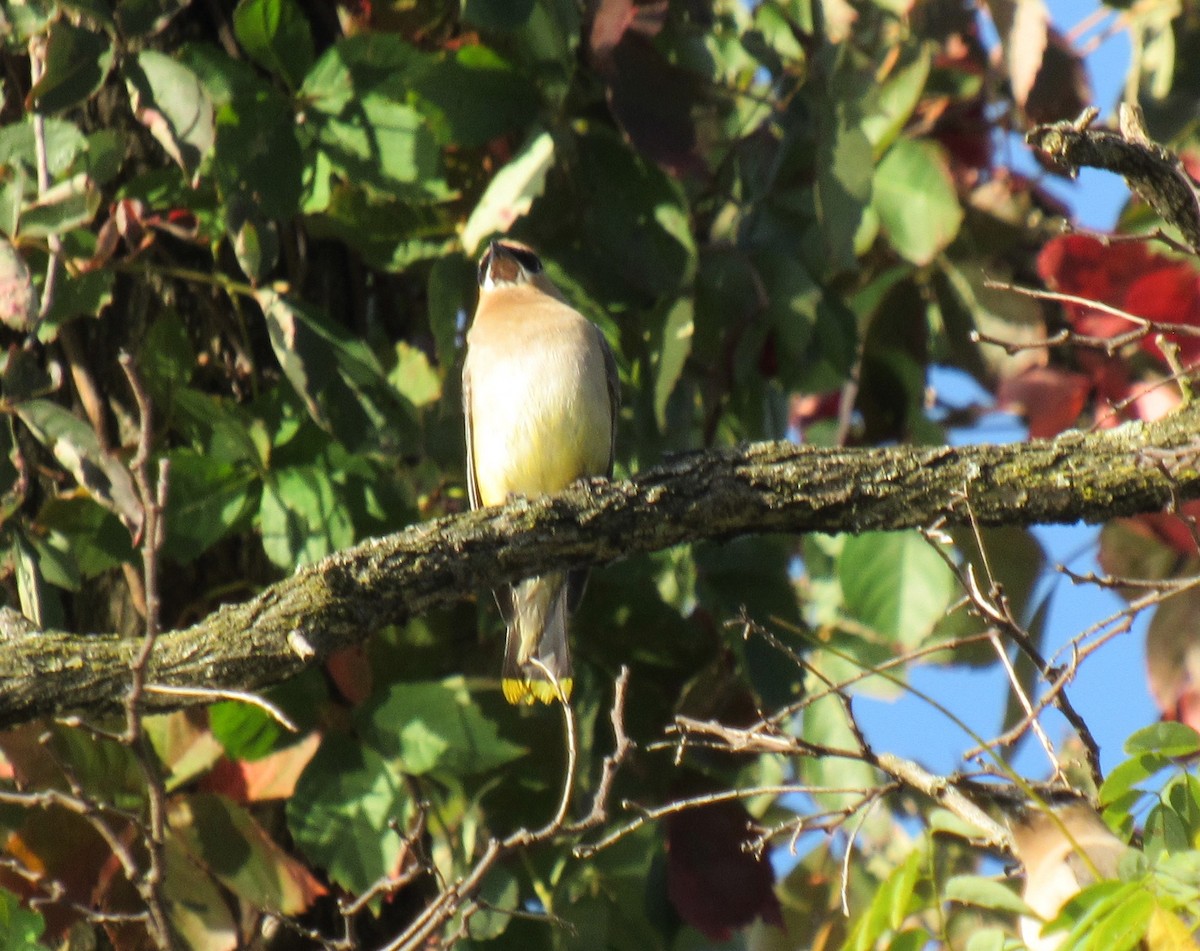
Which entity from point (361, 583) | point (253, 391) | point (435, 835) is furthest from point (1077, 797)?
point (253, 391)

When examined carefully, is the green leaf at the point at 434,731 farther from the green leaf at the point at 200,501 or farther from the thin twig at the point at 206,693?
the thin twig at the point at 206,693

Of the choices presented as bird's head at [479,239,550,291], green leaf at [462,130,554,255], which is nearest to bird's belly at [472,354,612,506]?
bird's head at [479,239,550,291]

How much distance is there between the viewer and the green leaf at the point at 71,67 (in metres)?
3.62

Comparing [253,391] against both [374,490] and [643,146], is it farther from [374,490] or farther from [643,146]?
[643,146]

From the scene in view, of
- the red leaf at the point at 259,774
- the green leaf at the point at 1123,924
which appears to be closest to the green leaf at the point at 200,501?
the red leaf at the point at 259,774

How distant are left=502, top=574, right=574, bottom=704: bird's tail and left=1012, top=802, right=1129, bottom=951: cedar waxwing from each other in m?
1.77

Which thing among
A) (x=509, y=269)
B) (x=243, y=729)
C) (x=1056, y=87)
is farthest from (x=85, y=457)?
(x=1056, y=87)

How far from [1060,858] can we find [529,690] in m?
1.95

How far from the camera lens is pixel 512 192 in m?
3.90

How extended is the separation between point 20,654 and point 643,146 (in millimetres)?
1927

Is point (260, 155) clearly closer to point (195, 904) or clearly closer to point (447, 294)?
point (447, 294)

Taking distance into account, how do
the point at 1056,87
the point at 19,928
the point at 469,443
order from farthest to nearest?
1. the point at 469,443
2. the point at 1056,87
3. the point at 19,928

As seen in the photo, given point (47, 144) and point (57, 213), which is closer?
point (57, 213)

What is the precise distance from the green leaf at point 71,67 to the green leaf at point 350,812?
1.61 metres
